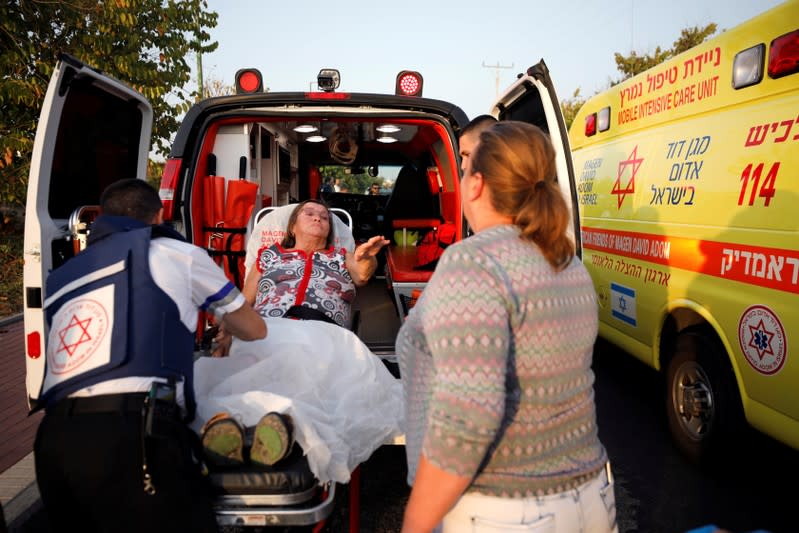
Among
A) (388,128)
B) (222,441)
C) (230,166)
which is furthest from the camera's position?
(388,128)

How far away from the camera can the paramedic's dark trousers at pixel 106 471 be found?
6.34 feet

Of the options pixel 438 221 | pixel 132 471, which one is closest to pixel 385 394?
pixel 132 471

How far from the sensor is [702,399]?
3855mm

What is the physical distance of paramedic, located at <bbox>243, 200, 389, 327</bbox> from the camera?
4059 millimetres

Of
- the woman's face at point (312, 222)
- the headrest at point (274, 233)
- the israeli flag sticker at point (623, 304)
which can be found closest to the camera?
the woman's face at point (312, 222)

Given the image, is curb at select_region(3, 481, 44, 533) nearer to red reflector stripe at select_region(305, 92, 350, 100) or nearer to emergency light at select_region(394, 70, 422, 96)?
red reflector stripe at select_region(305, 92, 350, 100)

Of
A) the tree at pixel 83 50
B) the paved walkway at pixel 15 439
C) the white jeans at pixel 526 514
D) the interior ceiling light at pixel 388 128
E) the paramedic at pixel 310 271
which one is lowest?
the paved walkway at pixel 15 439

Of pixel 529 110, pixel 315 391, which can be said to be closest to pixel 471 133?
pixel 529 110

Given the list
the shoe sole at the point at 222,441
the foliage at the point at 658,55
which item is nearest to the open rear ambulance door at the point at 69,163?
the shoe sole at the point at 222,441

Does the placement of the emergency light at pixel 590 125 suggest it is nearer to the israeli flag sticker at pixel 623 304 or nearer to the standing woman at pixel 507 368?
the israeli flag sticker at pixel 623 304

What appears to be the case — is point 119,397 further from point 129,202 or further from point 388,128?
point 388,128

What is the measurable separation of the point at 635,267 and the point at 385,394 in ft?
8.61

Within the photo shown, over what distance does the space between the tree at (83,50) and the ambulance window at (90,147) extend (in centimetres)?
512

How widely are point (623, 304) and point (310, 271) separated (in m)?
2.52
